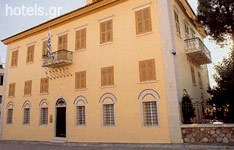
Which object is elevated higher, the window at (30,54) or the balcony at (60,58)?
the window at (30,54)

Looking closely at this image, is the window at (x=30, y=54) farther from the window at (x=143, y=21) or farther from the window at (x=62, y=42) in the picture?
the window at (x=143, y=21)

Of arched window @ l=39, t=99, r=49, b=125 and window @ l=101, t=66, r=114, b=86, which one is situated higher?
window @ l=101, t=66, r=114, b=86

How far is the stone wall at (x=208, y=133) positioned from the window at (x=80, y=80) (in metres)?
7.65

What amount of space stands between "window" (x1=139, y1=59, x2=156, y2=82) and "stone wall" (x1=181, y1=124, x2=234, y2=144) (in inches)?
135

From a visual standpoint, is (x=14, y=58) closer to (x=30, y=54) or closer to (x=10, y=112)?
(x=30, y=54)

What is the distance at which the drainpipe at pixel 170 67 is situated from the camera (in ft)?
34.4

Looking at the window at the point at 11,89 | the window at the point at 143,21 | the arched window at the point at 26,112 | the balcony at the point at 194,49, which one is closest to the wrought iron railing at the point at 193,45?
the balcony at the point at 194,49

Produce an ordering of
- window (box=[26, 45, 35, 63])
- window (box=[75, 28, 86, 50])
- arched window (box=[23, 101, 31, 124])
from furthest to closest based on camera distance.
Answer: window (box=[26, 45, 35, 63])
arched window (box=[23, 101, 31, 124])
window (box=[75, 28, 86, 50])

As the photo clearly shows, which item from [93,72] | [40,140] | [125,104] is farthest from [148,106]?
[40,140]

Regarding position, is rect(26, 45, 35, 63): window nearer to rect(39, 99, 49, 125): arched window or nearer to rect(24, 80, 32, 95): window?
rect(24, 80, 32, 95): window

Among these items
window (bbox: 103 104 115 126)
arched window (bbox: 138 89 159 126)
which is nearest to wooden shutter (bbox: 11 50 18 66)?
window (bbox: 103 104 115 126)

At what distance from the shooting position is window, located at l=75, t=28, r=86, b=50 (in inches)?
587

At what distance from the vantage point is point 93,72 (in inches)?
548

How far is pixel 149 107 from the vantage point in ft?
38.1
